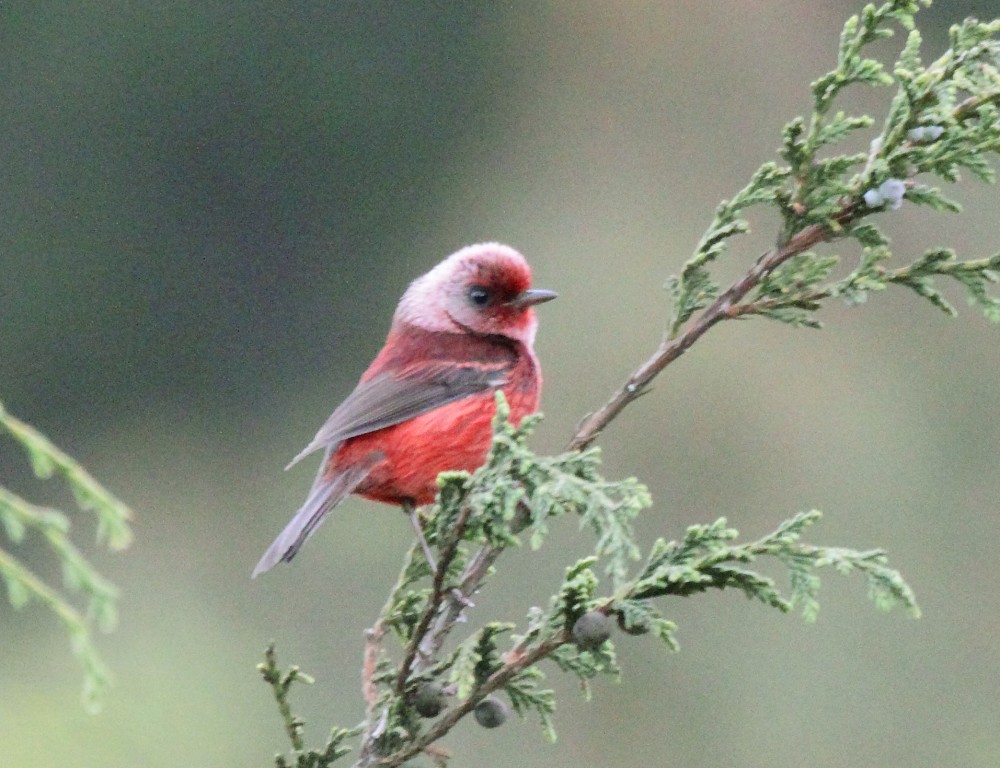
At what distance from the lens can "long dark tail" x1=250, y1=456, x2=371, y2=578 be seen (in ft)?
9.64

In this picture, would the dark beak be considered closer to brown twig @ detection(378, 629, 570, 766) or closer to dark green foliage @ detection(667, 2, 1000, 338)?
dark green foliage @ detection(667, 2, 1000, 338)

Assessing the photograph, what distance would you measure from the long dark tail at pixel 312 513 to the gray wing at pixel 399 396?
0.09m

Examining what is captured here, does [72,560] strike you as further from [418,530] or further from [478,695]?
[418,530]

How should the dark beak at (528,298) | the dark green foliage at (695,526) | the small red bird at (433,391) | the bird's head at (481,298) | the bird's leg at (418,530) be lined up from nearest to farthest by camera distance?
the dark green foliage at (695,526), the bird's leg at (418,530), the small red bird at (433,391), the dark beak at (528,298), the bird's head at (481,298)

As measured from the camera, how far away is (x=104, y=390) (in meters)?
17.1

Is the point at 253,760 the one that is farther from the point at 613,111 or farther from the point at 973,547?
the point at 613,111

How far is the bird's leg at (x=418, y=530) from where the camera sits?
2.71m

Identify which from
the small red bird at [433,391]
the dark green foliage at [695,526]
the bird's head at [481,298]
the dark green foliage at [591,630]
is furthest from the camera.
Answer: the bird's head at [481,298]

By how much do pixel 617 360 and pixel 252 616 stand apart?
445 centimetres

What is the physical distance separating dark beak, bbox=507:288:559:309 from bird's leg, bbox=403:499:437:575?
790 mm

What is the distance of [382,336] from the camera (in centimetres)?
1577

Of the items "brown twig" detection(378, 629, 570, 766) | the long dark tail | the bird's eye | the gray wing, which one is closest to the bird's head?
the bird's eye

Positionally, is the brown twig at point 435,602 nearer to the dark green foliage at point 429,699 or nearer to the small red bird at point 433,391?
the dark green foliage at point 429,699

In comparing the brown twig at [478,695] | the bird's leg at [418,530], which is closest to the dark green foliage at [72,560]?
the brown twig at [478,695]
